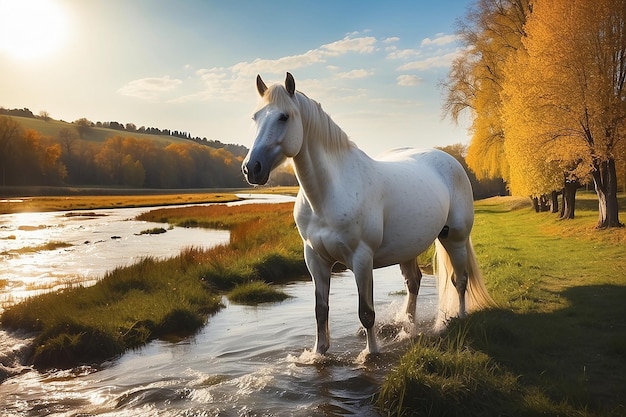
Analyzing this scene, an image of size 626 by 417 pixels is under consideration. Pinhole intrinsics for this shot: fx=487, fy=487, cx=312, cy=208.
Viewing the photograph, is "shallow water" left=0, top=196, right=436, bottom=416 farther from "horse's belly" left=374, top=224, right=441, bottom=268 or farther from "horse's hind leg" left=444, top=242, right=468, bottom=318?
"horse's belly" left=374, top=224, right=441, bottom=268

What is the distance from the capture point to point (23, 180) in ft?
114

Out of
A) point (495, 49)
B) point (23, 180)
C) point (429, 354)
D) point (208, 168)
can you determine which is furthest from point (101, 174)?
point (429, 354)

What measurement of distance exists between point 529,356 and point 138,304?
19.5ft

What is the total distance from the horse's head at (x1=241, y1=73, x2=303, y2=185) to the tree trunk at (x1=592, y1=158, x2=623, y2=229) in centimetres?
1497

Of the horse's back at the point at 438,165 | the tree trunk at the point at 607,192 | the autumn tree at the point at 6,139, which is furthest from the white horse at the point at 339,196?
the autumn tree at the point at 6,139

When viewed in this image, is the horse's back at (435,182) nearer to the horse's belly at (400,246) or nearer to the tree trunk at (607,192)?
the horse's belly at (400,246)

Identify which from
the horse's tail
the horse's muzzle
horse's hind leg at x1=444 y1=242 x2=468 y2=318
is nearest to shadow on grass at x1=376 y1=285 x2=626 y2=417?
horse's hind leg at x1=444 y1=242 x2=468 y2=318

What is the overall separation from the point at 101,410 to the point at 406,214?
3554mm

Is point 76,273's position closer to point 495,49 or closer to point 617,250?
point 617,250

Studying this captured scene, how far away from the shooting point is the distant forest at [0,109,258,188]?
33312 mm

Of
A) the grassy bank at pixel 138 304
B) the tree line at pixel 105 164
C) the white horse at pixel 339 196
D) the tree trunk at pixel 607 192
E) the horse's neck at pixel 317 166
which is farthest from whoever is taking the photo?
the tree line at pixel 105 164

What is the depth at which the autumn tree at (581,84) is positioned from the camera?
15234 mm

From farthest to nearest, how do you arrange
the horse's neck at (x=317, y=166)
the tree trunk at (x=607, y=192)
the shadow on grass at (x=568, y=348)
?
the tree trunk at (x=607, y=192), the horse's neck at (x=317, y=166), the shadow on grass at (x=568, y=348)

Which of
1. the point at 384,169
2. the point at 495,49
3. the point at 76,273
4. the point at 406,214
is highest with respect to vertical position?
the point at 495,49
